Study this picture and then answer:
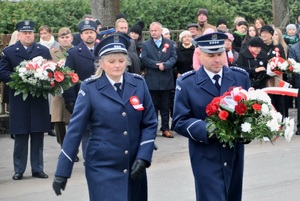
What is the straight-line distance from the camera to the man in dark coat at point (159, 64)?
15633 millimetres

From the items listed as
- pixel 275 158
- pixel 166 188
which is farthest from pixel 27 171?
pixel 275 158

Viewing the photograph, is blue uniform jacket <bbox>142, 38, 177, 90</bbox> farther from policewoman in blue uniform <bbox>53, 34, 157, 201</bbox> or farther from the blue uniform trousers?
policewoman in blue uniform <bbox>53, 34, 157, 201</bbox>

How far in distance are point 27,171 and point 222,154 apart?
5800 mm

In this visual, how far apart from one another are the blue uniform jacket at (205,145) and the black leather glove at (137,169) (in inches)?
21.0

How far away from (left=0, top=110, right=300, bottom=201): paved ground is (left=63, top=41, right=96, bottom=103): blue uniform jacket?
1.12 metres

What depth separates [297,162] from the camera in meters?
12.8

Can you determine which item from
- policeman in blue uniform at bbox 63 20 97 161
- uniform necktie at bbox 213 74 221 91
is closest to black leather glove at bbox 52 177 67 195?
uniform necktie at bbox 213 74 221 91

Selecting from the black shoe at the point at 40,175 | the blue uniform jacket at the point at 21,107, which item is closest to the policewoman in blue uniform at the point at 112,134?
Answer: the blue uniform jacket at the point at 21,107

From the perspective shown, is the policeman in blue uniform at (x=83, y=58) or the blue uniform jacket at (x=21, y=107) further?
the policeman in blue uniform at (x=83, y=58)

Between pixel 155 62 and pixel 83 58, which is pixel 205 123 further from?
pixel 155 62

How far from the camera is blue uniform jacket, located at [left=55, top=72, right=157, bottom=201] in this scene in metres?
7.22

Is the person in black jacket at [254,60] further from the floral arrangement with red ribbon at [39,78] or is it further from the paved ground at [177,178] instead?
the floral arrangement with red ribbon at [39,78]

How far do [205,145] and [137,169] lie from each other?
72 centimetres

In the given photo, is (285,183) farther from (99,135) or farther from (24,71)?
(99,135)
